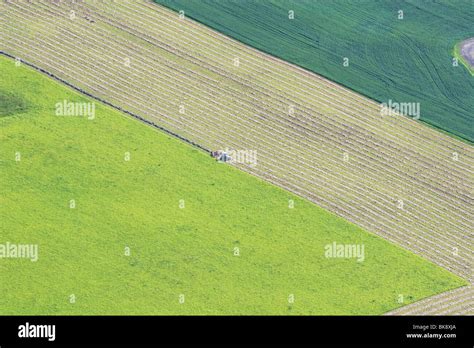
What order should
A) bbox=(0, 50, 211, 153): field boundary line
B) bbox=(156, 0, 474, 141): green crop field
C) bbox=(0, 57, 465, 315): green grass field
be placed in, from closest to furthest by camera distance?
bbox=(0, 57, 465, 315): green grass field → bbox=(0, 50, 211, 153): field boundary line → bbox=(156, 0, 474, 141): green crop field

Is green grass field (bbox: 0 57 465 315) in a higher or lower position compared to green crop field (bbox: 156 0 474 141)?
lower

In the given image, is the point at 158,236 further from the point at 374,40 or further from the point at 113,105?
the point at 374,40

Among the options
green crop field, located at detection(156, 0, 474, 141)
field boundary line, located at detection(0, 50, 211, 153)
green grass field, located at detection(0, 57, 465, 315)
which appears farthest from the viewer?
green crop field, located at detection(156, 0, 474, 141)

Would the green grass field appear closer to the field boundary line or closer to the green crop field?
the field boundary line

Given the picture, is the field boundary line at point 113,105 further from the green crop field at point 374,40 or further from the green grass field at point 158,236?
the green crop field at point 374,40

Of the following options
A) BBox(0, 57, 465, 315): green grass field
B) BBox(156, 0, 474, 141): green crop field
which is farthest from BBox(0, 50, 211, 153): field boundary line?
BBox(156, 0, 474, 141): green crop field

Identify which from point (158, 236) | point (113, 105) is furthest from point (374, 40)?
point (158, 236)
